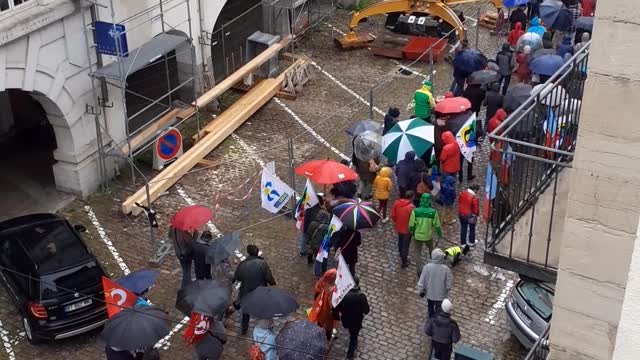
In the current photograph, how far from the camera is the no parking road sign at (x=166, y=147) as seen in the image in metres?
18.5

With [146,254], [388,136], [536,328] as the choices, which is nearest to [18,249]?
[146,254]

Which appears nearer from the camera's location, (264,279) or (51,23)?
(264,279)

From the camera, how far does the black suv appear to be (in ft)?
44.1

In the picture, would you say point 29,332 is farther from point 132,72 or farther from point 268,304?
point 132,72

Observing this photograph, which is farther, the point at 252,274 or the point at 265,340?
the point at 252,274

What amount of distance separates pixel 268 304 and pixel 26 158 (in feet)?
32.0

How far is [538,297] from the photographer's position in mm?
12477

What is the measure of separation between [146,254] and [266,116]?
6515 millimetres

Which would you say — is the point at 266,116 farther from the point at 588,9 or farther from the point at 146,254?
the point at 588,9

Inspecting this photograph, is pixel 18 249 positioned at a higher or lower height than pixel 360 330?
higher

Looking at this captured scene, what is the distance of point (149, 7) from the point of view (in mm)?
Answer: 18938

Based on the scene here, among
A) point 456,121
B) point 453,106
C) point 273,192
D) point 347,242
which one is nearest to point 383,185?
point 273,192

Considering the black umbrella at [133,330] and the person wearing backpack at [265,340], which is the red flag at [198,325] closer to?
the black umbrella at [133,330]

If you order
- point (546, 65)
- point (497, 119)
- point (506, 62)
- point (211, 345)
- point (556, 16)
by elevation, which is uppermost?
point (546, 65)
